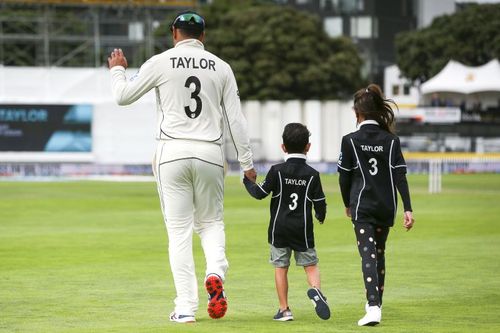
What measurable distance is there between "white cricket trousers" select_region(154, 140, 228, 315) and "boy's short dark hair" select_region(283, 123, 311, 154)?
1.82ft

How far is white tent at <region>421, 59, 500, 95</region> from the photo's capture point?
→ 71.0 meters

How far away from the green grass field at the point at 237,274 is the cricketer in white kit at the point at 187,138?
0.51 meters

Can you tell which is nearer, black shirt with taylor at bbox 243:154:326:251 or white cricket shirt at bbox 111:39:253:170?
white cricket shirt at bbox 111:39:253:170

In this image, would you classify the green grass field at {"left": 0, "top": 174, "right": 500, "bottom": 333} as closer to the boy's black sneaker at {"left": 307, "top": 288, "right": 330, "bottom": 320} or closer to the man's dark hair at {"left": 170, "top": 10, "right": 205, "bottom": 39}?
the boy's black sneaker at {"left": 307, "top": 288, "right": 330, "bottom": 320}

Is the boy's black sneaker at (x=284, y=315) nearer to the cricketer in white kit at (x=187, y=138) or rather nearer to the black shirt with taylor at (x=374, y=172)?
the cricketer in white kit at (x=187, y=138)

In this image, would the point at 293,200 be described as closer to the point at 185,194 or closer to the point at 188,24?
the point at 185,194

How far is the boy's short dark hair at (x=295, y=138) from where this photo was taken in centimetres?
1053

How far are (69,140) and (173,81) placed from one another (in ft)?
148

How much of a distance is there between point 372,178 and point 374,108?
0.57 metres

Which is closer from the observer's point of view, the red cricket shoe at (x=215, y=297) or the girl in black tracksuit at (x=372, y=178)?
the red cricket shoe at (x=215, y=297)

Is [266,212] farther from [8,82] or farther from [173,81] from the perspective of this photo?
[8,82]

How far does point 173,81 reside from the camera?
34.1 ft

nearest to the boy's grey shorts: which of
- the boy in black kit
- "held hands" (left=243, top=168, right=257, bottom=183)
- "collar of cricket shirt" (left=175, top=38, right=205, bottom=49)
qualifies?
the boy in black kit

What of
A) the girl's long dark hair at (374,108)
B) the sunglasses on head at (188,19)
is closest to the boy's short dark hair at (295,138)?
the girl's long dark hair at (374,108)
